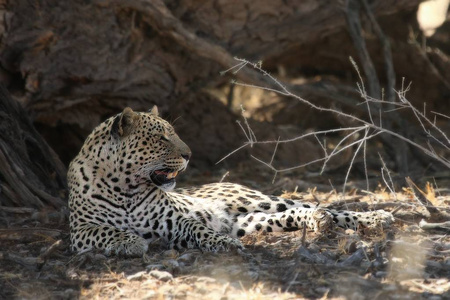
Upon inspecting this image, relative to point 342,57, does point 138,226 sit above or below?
below

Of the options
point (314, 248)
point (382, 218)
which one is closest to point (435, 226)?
point (382, 218)

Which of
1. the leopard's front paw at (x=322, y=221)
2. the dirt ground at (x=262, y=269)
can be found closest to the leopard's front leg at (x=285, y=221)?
the leopard's front paw at (x=322, y=221)

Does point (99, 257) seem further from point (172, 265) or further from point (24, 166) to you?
point (24, 166)

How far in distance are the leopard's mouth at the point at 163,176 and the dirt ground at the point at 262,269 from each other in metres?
0.59

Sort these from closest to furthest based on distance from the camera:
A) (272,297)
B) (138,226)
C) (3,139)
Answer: (272,297), (138,226), (3,139)

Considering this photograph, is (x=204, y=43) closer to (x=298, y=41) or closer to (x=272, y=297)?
(x=298, y=41)

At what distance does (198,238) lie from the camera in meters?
6.81

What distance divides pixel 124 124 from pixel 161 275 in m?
1.82

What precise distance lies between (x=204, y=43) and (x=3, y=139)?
2.84 metres

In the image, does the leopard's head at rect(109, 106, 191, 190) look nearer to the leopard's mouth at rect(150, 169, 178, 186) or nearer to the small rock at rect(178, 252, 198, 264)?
the leopard's mouth at rect(150, 169, 178, 186)

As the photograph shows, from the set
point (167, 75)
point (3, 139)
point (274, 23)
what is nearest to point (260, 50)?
point (274, 23)

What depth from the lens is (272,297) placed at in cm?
530

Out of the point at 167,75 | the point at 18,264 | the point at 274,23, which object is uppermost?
the point at 274,23

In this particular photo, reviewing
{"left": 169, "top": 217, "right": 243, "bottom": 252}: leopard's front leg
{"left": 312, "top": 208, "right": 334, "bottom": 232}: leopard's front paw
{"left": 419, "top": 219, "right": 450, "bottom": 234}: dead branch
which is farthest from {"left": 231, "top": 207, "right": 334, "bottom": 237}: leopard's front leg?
{"left": 419, "top": 219, "right": 450, "bottom": 234}: dead branch
